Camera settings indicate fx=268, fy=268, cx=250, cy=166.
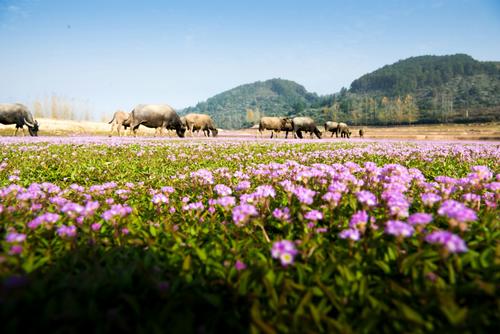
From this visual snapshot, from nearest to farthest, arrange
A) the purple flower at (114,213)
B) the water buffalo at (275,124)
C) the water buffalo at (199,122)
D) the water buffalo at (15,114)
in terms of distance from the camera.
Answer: the purple flower at (114,213) < the water buffalo at (15,114) < the water buffalo at (199,122) < the water buffalo at (275,124)

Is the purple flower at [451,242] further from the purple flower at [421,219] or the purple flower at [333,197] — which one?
the purple flower at [333,197]

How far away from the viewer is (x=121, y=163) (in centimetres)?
948

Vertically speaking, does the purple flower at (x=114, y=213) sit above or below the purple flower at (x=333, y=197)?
below

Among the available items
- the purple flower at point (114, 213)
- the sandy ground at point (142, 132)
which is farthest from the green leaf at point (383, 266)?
the sandy ground at point (142, 132)

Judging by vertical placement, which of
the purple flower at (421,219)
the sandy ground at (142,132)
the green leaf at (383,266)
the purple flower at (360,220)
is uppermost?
the sandy ground at (142,132)

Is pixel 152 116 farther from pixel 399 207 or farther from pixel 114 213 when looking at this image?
pixel 399 207

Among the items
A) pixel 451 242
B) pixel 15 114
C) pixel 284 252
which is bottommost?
pixel 284 252

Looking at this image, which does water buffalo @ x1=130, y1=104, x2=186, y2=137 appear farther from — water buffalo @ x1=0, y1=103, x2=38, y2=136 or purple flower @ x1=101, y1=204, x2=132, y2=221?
purple flower @ x1=101, y1=204, x2=132, y2=221

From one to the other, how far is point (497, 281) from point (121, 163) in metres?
9.89

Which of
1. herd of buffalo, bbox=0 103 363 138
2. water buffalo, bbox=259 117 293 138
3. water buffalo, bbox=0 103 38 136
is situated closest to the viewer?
water buffalo, bbox=0 103 38 136

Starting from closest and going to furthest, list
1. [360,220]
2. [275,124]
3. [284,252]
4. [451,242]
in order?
[451,242] → [284,252] → [360,220] → [275,124]

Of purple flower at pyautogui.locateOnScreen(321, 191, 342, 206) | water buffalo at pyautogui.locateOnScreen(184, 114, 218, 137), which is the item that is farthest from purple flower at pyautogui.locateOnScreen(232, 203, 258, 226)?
water buffalo at pyautogui.locateOnScreen(184, 114, 218, 137)

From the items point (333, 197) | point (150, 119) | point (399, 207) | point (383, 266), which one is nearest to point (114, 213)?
point (333, 197)

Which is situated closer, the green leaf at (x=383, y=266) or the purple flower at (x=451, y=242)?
the purple flower at (x=451, y=242)
